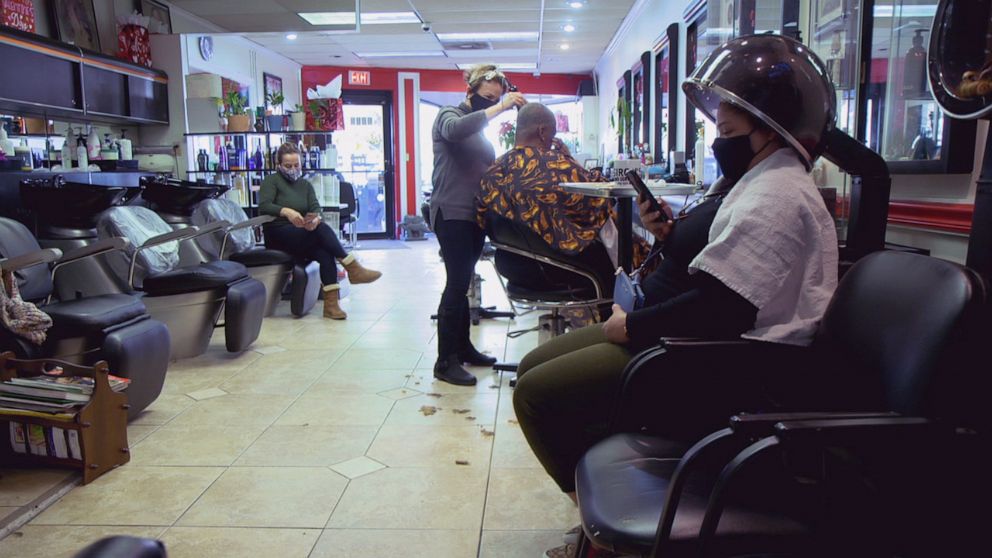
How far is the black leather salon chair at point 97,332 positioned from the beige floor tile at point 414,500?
3.38 feet

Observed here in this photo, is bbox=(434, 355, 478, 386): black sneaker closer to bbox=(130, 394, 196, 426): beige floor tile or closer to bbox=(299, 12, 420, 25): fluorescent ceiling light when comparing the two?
bbox=(130, 394, 196, 426): beige floor tile

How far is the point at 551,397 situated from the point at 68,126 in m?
5.22

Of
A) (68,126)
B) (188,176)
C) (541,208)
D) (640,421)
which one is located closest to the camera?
(640,421)

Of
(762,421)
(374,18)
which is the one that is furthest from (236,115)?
(762,421)

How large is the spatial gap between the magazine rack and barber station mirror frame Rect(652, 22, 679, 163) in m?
4.50

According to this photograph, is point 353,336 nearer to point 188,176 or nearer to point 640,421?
point 188,176

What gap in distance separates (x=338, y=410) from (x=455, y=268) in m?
0.78

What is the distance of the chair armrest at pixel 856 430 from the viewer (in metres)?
0.94

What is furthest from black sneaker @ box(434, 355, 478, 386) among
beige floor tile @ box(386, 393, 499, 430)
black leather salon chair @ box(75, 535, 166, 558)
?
black leather salon chair @ box(75, 535, 166, 558)

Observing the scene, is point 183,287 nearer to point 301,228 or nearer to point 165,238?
point 165,238

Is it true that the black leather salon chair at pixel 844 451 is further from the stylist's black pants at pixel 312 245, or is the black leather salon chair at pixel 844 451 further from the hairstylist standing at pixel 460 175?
the stylist's black pants at pixel 312 245

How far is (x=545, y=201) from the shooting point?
263 centimetres

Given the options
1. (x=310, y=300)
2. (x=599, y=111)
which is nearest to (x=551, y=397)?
(x=310, y=300)

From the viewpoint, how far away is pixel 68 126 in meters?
5.30
